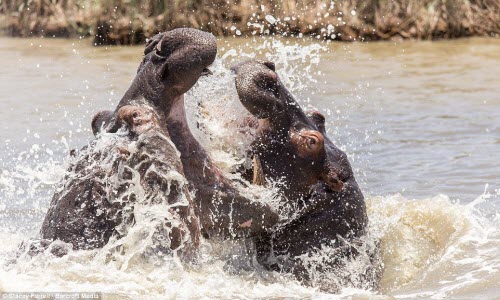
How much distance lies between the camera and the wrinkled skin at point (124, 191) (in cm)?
419

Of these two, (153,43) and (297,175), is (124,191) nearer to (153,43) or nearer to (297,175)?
(153,43)

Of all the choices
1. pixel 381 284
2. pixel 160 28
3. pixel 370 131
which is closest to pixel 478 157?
pixel 370 131

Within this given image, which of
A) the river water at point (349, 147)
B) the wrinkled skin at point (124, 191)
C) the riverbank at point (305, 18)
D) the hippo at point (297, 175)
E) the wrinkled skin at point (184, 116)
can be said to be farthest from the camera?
the riverbank at point (305, 18)

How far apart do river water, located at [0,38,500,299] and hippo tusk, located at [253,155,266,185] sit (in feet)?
0.37

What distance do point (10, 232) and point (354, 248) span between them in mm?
2462

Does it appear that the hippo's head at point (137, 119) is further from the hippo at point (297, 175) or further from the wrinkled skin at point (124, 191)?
the hippo at point (297, 175)

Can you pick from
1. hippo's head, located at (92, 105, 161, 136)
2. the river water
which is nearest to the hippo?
the river water

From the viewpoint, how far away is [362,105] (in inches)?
446

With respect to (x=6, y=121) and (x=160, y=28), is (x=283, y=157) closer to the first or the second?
(x=6, y=121)

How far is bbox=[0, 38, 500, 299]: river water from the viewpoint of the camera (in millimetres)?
4734

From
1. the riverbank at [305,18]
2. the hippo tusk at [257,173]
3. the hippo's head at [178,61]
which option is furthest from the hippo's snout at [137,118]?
the riverbank at [305,18]

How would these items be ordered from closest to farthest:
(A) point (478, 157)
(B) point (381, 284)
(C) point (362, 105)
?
(B) point (381, 284), (A) point (478, 157), (C) point (362, 105)

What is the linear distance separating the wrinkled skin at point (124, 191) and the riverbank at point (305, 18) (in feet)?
36.0

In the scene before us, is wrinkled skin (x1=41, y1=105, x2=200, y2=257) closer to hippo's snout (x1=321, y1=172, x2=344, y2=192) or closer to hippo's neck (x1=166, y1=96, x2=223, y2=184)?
hippo's neck (x1=166, y1=96, x2=223, y2=184)
